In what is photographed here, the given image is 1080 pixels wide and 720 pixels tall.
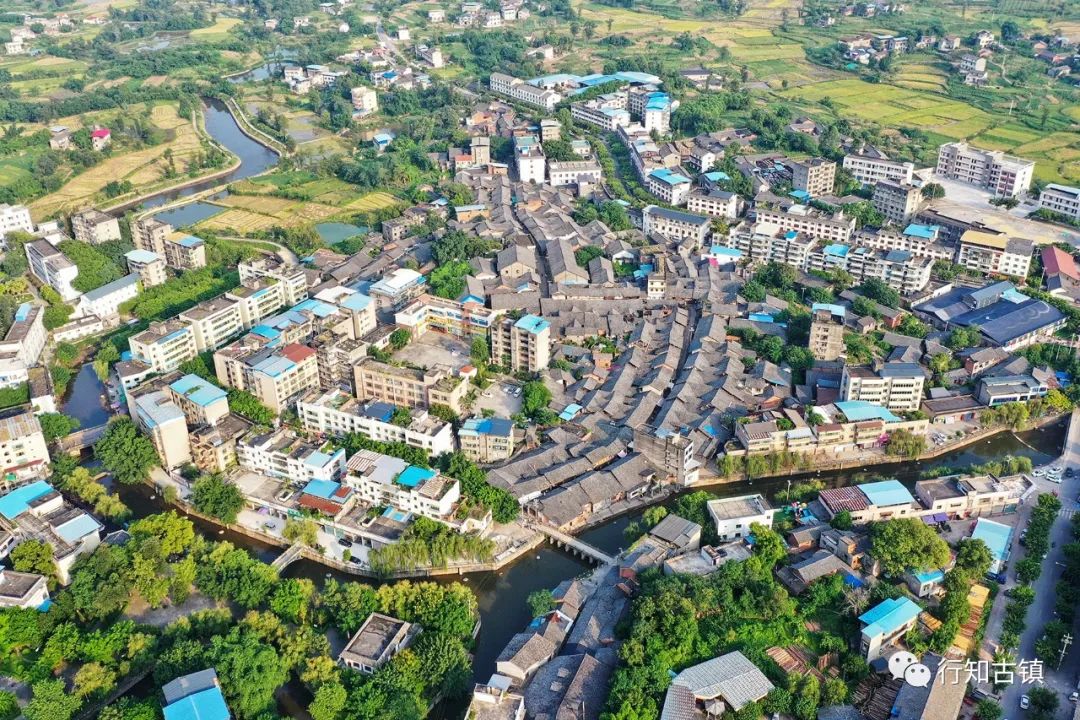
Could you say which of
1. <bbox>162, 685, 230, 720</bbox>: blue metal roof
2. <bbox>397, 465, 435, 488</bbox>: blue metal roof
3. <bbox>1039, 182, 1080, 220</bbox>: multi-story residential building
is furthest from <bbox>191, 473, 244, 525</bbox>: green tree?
<bbox>1039, 182, 1080, 220</bbox>: multi-story residential building

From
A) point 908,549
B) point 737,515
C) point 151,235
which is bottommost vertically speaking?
point 737,515

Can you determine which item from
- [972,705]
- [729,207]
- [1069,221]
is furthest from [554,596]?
[1069,221]

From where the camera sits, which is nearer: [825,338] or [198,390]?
[198,390]

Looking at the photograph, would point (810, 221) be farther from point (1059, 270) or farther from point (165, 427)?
point (165, 427)

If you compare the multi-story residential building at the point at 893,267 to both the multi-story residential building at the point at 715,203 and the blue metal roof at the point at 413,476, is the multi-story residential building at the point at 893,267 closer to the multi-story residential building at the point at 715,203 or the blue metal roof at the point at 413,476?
the multi-story residential building at the point at 715,203

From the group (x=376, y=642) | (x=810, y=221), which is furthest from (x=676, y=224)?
(x=376, y=642)

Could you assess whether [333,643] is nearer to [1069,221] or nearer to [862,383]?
[862,383]
